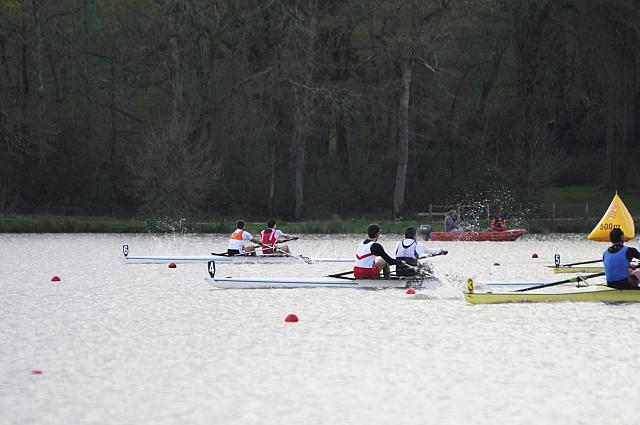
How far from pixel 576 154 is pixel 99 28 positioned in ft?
100

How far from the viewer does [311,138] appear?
5922 cm

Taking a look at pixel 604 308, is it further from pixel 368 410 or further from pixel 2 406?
pixel 2 406

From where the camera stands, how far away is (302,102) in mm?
50719

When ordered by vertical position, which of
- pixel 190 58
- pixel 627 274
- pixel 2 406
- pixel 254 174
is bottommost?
pixel 2 406

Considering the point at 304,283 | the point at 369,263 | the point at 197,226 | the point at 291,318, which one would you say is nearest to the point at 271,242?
the point at 304,283

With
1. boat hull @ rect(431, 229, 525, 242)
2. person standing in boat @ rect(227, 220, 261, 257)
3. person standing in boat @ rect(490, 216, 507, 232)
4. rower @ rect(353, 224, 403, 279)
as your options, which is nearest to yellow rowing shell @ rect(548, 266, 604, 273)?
rower @ rect(353, 224, 403, 279)

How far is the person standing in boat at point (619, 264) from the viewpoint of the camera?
17953mm

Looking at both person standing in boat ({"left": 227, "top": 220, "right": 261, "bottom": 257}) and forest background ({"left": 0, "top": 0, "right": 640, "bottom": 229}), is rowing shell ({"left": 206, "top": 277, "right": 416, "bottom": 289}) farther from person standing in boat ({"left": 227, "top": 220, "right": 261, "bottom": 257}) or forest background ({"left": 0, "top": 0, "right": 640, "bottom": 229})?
forest background ({"left": 0, "top": 0, "right": 640, "bottom": 229})

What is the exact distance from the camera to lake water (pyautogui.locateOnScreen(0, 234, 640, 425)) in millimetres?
10531

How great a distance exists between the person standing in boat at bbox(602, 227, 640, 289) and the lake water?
47 cm

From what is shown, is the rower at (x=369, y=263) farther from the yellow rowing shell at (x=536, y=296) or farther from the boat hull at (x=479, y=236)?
the boat hull at (x=479, y=236)

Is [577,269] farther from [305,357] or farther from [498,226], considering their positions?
[498,226]

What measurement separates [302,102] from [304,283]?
30228 mm

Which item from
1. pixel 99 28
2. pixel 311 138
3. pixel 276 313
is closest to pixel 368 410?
pixel 276 313
